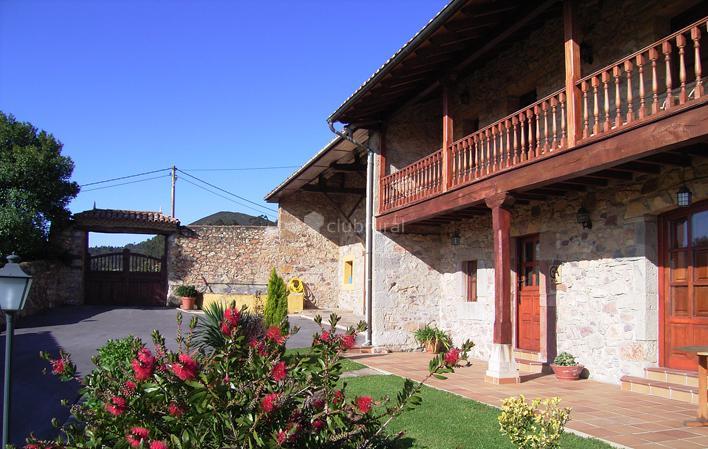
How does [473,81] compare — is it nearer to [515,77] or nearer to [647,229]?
[515,77]

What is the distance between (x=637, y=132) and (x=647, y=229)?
2.04 meters

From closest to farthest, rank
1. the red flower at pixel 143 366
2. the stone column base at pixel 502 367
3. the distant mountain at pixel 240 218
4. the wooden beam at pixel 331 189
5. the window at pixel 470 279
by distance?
the red flower at pixel 143 366
the stone column base at pixel 502 367
the window at pixel 470 279
the wooden beam at pixel 331 189
the distant mountain at pixel 240 218

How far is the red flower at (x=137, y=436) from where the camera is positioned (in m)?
2.28

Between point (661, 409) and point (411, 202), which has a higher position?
point (411, 202)

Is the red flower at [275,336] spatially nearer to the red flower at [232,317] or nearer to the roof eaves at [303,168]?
the red flower at [232,317]

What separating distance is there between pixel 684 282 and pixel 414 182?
503 cm

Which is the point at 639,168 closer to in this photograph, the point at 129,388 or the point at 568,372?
the point at 568,372

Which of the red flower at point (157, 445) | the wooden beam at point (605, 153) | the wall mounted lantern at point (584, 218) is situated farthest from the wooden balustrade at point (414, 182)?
the red flower at point (157, 445)

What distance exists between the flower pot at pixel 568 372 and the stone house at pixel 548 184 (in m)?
0.21

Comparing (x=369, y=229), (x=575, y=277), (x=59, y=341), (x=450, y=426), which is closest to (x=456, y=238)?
(x=369, y=229)

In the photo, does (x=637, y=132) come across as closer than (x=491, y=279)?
Yes

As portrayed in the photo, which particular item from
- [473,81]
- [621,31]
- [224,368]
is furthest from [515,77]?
[224,368]

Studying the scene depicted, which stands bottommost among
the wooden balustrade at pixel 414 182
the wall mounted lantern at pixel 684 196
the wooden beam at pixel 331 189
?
the wall mounted lantern at pixel 684 196

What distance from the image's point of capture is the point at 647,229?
7355 millimetres
